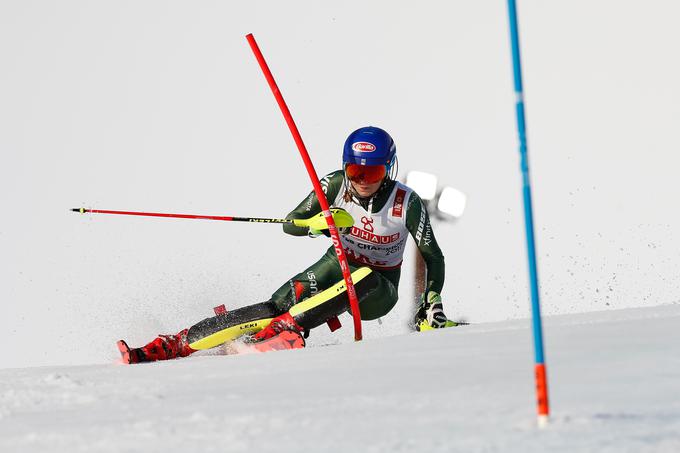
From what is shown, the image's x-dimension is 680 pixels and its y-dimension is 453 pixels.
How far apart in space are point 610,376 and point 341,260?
2.55 metres

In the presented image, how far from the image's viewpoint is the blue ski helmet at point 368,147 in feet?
19.0

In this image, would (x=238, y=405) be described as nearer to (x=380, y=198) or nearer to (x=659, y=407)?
(x=659, y=407)

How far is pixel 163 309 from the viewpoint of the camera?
22.3ft

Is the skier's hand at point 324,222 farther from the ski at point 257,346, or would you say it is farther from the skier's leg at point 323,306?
the ski at point 257,346

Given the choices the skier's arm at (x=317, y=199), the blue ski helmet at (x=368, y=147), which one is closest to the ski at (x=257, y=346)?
the skier's arm at (x=317, y=199)

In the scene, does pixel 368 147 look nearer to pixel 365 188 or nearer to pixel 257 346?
pixel 365 188

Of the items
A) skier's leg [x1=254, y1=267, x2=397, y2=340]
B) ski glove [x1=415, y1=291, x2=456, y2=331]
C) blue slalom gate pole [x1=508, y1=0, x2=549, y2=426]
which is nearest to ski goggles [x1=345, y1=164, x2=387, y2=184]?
skier's leg [x1=254, y1=267, x2=397, y2=340]

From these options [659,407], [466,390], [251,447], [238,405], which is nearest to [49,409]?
[238,405]

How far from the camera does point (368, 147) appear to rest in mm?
5770

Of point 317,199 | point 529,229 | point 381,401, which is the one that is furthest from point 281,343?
point 529,229

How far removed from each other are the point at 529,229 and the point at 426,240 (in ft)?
11.0

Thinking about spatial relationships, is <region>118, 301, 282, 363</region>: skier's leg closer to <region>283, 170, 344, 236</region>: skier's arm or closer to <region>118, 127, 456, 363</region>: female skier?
<region>118, 127, 456, 363</region>: female skier

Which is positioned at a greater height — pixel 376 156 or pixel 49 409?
pixel 376 156

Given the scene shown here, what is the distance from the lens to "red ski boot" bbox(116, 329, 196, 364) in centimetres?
535
